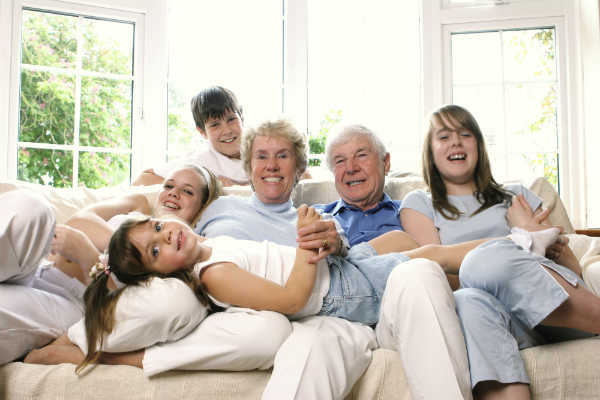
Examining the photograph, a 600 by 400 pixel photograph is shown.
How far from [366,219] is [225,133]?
849mm

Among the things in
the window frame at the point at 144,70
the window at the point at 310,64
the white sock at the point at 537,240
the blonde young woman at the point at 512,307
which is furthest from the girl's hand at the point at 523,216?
the window frame at the point at 144,70

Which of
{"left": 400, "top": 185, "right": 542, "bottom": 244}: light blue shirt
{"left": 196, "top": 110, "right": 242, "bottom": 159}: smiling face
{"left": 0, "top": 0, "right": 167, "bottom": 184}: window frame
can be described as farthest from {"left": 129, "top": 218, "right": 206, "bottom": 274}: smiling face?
{"left": 0, "top": 0, "right": 167, "bottom": 184}: window frame

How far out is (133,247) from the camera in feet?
4.18

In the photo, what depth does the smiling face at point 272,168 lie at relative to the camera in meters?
1.73

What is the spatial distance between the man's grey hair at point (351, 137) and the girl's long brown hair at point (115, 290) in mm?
758

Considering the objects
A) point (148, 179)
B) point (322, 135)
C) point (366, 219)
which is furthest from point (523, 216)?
point (322, 135)

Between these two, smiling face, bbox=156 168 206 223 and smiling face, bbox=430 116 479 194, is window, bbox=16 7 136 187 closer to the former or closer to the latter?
smiling face, bbox=156 168 206 223

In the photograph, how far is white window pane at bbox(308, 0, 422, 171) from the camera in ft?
12.5

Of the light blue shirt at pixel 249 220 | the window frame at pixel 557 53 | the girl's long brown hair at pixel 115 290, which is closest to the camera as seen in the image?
the girl's long brown hair at pixel 115 290

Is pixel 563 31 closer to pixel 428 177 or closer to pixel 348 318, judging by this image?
pixel 428 177

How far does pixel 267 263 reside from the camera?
134 cm

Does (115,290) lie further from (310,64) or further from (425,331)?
(310,64)

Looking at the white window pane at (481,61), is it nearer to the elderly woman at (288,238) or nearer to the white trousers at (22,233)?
the elderly woman at (288,238)

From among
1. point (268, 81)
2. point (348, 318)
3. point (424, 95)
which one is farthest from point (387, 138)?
point (348, 318)
